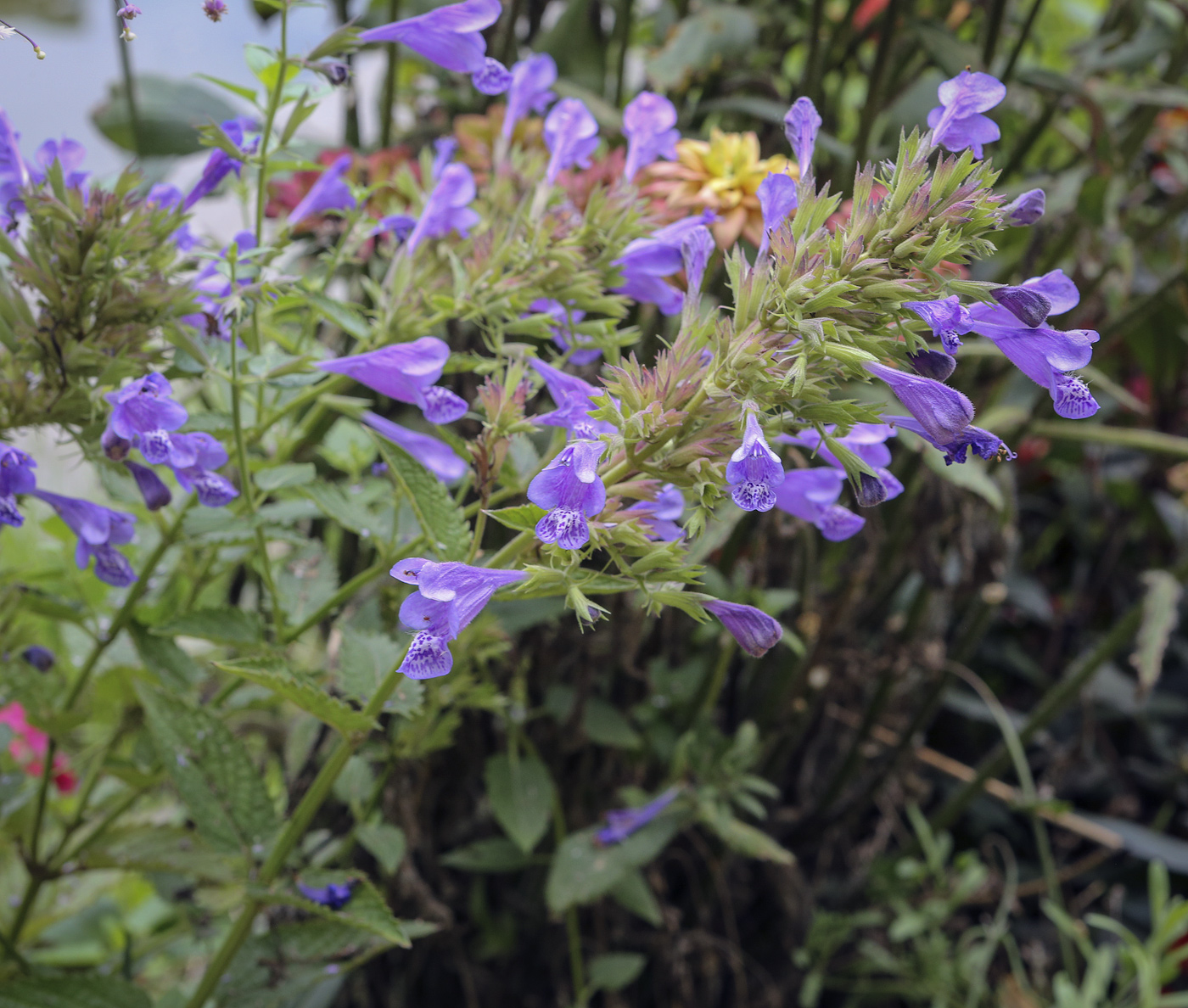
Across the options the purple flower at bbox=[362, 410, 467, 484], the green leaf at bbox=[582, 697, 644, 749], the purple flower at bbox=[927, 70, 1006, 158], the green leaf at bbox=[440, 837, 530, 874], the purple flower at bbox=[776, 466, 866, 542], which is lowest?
the green leaf at bbox=[440, 837, 530, 874]

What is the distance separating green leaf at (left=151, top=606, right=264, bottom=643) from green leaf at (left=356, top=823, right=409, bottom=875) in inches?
5.7

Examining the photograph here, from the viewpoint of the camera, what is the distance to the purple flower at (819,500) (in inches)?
16.6

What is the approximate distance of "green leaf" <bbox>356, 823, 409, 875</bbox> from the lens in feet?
1.76

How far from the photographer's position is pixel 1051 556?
1.35 metres

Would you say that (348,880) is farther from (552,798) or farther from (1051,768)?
(1051,768)

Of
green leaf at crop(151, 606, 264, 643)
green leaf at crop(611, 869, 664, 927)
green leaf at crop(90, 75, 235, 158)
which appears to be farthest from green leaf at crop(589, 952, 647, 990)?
green leaf at crop(90, 75, 235, 158)

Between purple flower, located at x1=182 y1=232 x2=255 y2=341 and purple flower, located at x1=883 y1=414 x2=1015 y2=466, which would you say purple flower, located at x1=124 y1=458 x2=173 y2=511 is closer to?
purple flower, located at x1=182 y1=232 x2=255 y2=341

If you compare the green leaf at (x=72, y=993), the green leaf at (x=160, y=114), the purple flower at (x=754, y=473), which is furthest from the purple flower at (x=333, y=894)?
the green leaf at (x=160, y=114)

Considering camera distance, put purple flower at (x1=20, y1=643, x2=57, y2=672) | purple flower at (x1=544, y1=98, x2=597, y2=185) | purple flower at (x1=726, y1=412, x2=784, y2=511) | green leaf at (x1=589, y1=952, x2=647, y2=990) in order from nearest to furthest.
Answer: purple flower at (x1=726, y1=412, x2=784, y2=511)
purple flower at (x1=544, y1=98, x2=597, y2=185)
purple flower at (x1=20, y1=643, x2=57, y2=672)
green leaf at (x1=589, y1=952, x2=647, y2=990)

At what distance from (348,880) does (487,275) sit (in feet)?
1.07

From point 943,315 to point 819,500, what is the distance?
0.45 ft

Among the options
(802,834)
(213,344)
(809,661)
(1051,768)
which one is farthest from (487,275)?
(1051,768)

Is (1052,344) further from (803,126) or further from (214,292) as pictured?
(214,292)

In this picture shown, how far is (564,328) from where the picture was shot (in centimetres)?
45
